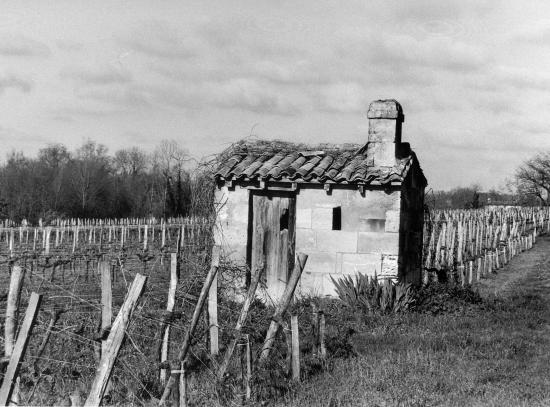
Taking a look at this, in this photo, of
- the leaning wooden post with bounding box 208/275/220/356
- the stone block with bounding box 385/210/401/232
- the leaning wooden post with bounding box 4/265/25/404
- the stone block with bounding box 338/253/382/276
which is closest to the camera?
the leaning wooden post with bounding box 4/265/25/404

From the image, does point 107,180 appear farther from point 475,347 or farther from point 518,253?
point 475,347

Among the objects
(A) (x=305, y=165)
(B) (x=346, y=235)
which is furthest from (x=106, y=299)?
(A) (x=305, y=165)

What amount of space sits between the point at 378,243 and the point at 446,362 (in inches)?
163

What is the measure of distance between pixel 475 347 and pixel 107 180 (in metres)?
68.9

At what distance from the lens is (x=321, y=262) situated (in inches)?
470

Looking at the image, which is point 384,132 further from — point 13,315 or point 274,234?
point 13,315

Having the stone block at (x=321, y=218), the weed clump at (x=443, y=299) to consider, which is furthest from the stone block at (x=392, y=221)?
the weed clump at (x=443, y=299)

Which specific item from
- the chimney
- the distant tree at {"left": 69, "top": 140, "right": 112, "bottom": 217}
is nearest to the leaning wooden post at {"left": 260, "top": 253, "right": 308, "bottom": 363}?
the chimney

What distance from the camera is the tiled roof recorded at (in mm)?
11758

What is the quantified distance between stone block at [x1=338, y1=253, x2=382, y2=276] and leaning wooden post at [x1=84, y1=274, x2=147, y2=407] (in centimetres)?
756

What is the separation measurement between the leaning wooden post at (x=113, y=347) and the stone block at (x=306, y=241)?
758 cm

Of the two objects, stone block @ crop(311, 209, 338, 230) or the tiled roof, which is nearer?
the tiled roof

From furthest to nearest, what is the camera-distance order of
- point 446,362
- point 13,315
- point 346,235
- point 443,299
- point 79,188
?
point 79,188
point 346,235
point 443,299
point 446,362
point 13,315

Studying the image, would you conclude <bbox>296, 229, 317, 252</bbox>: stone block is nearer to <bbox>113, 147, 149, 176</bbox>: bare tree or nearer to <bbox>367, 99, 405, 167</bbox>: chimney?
<bbox>367, 99, 405, 167</bbox>: chimney
